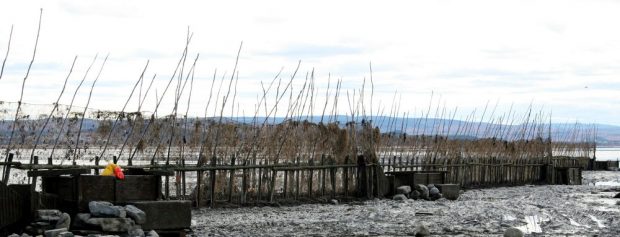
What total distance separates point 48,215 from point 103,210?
714 mm

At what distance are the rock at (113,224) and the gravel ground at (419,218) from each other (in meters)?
2.59

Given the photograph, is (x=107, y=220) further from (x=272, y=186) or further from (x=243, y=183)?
(x=272, y=186)

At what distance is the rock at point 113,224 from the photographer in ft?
37.2

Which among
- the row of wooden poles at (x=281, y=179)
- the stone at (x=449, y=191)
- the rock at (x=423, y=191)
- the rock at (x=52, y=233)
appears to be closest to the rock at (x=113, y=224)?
the rock at (x=52, y=233)

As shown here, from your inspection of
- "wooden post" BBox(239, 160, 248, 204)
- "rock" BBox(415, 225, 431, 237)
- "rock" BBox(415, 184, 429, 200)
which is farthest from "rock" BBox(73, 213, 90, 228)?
"rock" BBox(415, 184, 429, 200)

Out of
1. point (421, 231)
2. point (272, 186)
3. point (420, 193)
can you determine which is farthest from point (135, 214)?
point (420, 193)

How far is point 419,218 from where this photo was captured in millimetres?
17281

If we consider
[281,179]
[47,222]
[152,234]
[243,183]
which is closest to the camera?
[47,222]

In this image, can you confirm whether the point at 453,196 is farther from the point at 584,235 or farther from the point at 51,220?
the point at 51,220

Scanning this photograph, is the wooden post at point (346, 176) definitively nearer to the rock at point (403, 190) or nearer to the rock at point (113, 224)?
the rock at point (403, 190)

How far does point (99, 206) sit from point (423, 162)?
17.0 meters

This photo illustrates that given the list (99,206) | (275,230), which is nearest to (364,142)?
(275,230)

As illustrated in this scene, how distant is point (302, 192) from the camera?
20.8 metres

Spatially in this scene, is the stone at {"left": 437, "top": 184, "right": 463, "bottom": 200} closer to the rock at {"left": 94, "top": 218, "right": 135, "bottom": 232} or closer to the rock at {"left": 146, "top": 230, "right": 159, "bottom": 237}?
the rock at {"left": 146, "top": 230, "right": 159, "bottom": 237}
